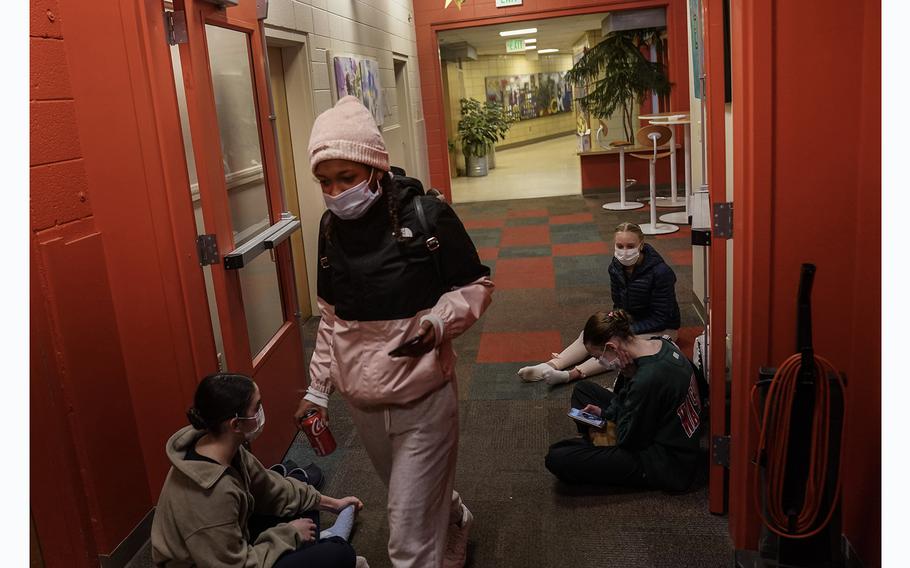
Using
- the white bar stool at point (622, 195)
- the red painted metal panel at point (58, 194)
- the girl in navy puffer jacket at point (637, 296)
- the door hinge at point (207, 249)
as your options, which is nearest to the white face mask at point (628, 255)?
the girl in navy puffer jacket at point (637, 296)

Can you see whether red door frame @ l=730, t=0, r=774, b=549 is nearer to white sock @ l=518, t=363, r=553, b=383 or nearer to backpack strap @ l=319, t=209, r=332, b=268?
backpack strap @ l=319, t=209, r=332, b=268

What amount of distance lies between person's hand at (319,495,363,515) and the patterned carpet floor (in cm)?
10

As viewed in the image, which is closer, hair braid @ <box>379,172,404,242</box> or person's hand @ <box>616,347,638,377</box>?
hair braid @ <box>379,172,404,242</box>

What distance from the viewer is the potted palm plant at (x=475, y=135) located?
1406 cm

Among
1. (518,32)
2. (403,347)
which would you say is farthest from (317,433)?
(518,32)

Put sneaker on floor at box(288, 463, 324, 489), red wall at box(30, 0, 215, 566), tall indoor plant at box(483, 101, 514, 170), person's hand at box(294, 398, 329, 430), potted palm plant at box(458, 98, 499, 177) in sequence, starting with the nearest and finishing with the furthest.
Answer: person's hand at box(294, 398, 329, 430) → red wall at box(30, 0, 215, 566) → sneaker on floor at box(288, 463, 324, 489) → potted palm plant at box(458, 98, 499, 177) → tall indoor plant at box(483, 101, 514, 170)

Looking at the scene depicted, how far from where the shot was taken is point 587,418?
3.05m

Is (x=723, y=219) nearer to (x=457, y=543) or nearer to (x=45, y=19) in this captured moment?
(x=457, y=543)

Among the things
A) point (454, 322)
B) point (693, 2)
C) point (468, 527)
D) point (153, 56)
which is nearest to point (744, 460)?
point (468, 527)

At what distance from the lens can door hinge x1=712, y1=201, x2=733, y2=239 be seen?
230cm

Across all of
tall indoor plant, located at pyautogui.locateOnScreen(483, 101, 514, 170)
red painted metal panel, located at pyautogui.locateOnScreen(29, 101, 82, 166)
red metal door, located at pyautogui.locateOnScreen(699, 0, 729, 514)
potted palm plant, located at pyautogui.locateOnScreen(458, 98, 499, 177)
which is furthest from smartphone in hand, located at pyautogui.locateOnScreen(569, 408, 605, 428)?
tall indoor plant, located at pyautogui.locateOnScreen(483, 101, 514, 170)

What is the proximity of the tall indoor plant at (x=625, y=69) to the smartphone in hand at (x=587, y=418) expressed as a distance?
7398 mm

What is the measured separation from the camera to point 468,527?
8.30 ft

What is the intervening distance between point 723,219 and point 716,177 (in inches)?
6.2
